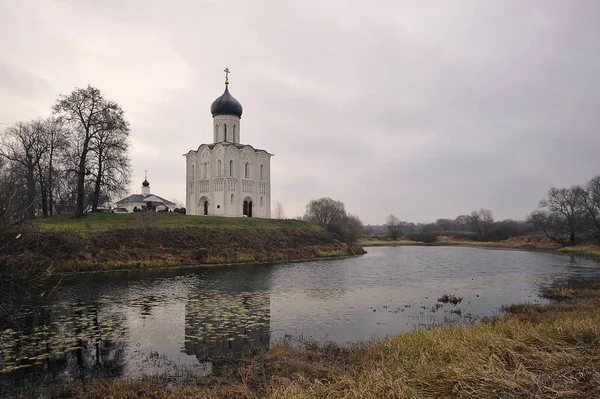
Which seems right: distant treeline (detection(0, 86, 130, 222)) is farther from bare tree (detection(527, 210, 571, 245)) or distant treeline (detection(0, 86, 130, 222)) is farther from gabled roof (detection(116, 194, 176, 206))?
bare tree (detection(527, 210, 571, 245))

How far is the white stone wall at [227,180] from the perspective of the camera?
46531mm

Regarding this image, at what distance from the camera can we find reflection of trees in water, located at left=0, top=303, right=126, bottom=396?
24.2ft

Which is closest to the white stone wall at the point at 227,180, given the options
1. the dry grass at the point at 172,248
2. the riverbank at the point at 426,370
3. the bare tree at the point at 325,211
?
the dry grass at the point at 172,248

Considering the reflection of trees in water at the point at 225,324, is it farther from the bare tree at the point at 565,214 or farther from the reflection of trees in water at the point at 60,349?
the bare tree at the point at 565,214

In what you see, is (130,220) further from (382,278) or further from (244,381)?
(244,381)

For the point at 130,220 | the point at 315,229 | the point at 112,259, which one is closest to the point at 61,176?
the point at 130,220

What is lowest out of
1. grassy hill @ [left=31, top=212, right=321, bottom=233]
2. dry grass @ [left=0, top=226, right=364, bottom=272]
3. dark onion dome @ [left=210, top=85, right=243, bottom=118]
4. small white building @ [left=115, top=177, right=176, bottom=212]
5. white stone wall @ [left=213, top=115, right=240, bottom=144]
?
dry grass @ [left=0, top=226, right=364, bottom=272]

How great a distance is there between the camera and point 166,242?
29.4 meters

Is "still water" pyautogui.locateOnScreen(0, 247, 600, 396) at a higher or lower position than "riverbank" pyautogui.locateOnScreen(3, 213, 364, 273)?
lower

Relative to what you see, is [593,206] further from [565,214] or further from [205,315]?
[205,315]

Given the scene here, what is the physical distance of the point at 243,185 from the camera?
47.8 m

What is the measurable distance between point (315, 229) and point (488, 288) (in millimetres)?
28668

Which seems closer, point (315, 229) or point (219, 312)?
point (219, 312)

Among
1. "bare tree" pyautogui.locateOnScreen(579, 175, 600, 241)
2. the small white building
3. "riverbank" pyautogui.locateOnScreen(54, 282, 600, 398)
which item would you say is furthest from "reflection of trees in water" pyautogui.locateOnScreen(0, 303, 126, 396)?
"bare tree" pyautogui.locateOnScreen(579, 175, 600, 241)
